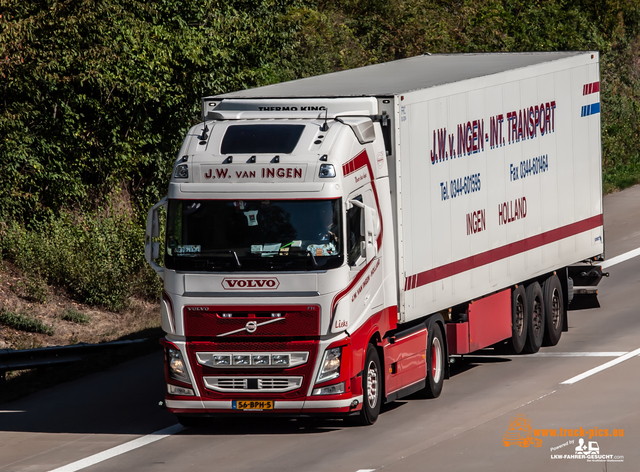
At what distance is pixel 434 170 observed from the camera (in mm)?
14805

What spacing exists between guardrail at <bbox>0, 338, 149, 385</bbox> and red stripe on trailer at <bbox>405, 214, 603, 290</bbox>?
618 centimetres

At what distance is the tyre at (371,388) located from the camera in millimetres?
13523

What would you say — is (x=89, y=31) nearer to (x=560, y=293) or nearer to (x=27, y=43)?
(x=27, y=43)

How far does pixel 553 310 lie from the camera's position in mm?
19094

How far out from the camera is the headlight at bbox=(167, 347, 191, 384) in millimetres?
13289

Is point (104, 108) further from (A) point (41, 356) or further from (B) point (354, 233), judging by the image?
(B) point (354, 233)

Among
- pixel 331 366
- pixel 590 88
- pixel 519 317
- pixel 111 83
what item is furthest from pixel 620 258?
pixel 331 366

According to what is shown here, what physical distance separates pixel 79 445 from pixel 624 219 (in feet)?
64.6

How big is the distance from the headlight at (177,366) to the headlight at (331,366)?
5.03 ft

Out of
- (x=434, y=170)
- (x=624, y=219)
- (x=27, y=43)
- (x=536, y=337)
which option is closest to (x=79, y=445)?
(x=434, y=170)

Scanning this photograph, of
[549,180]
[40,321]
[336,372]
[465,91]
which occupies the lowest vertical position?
[40,321]

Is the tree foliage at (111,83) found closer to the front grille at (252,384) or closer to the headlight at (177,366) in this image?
the headlight at (177,366)

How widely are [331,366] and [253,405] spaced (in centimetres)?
99

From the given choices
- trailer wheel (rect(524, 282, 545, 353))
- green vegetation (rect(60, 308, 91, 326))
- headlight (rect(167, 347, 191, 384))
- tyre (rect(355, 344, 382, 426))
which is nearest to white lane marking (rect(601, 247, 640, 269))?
trailer wheel (rect(524, 282, 545, 353))
